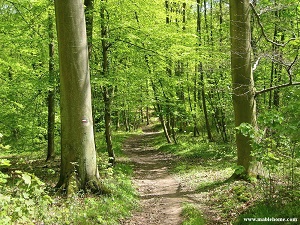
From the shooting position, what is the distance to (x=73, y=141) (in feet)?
20.8

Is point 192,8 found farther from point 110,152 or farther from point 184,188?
point 184,188

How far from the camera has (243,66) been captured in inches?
316

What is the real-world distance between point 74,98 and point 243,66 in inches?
189

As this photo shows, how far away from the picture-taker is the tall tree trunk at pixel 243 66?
793 cm

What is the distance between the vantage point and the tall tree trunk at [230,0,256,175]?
7930 mm

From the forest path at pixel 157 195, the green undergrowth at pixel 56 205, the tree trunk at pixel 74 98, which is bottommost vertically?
the forest path at pixel 157 195

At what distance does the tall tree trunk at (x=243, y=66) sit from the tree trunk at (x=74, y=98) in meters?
4.18

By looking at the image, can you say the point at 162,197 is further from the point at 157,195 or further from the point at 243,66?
the point at 243,66

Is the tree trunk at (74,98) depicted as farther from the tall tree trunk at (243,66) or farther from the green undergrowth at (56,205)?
the tall tree trunk at (243,66)

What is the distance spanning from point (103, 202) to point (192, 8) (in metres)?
19.6

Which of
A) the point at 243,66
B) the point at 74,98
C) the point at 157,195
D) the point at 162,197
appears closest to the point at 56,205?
the point at 74,98

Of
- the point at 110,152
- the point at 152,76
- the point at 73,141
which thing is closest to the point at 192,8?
the point at 152,76

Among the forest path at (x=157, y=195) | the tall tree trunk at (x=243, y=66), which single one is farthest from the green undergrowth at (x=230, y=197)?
the tall tree trunk at (x=243, y=66)

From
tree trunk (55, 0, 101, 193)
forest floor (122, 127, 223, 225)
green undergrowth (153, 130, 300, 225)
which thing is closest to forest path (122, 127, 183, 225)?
forest floor (122, 127, 223, 225)
